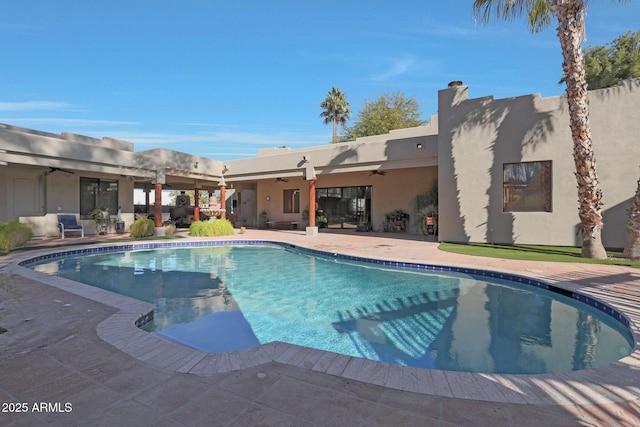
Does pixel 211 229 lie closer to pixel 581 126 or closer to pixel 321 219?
pixel 321 219

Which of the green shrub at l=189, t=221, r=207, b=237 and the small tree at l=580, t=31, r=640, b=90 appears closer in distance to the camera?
the green shrub at l=189, t=221, r=207, b=237

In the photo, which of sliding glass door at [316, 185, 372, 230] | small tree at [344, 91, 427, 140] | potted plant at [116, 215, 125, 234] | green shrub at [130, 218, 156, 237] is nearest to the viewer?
green shrub at [130, 218, 156, 237]

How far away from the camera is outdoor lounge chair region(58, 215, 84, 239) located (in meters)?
13.9

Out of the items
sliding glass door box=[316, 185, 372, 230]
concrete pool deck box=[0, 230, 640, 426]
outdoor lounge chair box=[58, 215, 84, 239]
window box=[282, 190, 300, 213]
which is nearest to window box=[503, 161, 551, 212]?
sliding glass door box=[316, 185, 372, 230]

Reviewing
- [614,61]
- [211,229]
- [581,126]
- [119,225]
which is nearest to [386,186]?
[581,126]

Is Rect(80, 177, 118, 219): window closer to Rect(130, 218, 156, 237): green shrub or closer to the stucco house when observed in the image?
the stucco house

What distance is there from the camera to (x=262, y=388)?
237cm

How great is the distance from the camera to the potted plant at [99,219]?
15477 millimetres

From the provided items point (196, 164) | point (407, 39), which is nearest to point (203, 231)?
point (196, 164)

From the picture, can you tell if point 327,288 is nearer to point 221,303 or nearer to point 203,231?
point 221,303

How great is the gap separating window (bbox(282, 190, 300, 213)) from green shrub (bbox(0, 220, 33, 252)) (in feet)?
42.8

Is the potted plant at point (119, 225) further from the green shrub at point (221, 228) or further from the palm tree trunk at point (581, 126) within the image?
the palm tree trunk at point (581, 126)

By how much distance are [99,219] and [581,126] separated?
1938 cm

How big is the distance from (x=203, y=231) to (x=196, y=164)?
3944 millimetres
